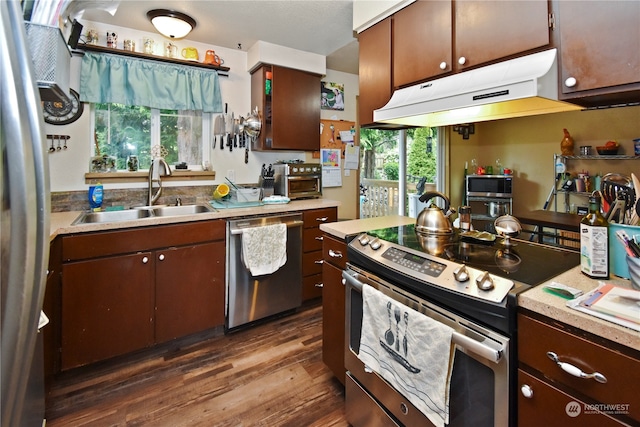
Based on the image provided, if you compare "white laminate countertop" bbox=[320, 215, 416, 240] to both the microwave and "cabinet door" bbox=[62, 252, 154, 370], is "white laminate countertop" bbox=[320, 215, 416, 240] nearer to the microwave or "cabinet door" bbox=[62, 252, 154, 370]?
"cabinet door" bbox=[62, 252, 154, 370]

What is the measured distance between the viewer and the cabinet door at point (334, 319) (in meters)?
1.66

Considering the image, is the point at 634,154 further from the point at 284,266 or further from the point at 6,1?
the point at 6,1

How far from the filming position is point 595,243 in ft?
3.10

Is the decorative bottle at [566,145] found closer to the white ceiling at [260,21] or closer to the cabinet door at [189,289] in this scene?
the white ceiling at [260,21]

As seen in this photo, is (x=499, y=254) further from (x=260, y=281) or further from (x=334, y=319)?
(x=260, y=281)

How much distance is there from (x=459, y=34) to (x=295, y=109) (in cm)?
180

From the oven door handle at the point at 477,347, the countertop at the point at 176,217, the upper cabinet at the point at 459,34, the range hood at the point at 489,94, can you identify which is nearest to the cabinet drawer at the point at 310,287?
the countertop at the point at 176,217

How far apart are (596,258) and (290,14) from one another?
2.41 metres

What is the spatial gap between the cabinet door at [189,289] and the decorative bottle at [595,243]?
6.83 ft

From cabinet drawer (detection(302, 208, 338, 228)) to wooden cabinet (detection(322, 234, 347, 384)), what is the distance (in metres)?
0.95

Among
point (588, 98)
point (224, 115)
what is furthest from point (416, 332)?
point (224, 115)

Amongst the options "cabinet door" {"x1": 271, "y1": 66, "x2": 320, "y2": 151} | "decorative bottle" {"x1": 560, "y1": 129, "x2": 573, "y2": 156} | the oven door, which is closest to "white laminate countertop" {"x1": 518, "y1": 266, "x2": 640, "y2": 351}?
the oven door

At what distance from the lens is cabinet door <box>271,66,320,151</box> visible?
2.93 m

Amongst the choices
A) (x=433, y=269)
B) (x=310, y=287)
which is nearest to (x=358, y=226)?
(x=433, y=269)
